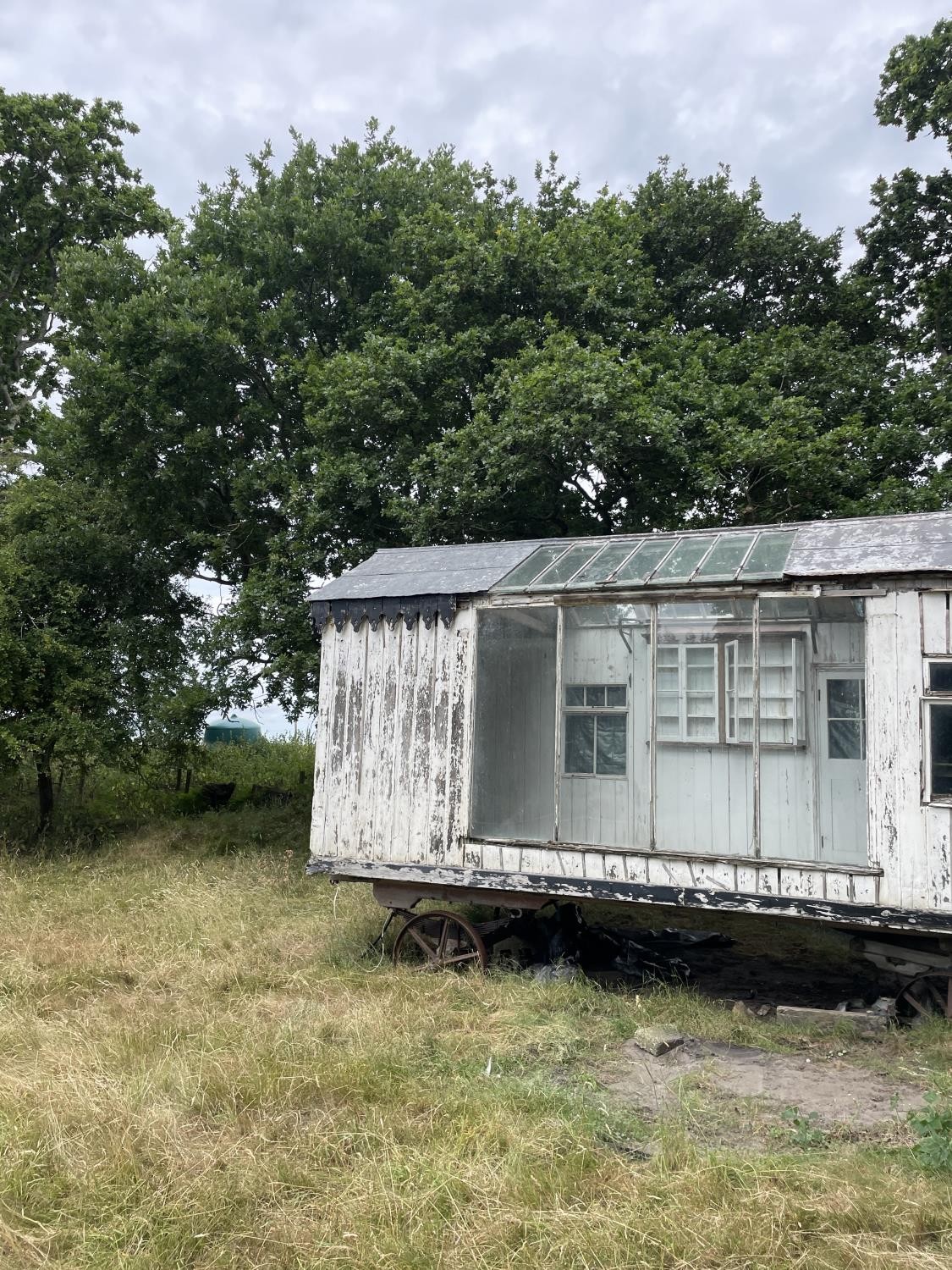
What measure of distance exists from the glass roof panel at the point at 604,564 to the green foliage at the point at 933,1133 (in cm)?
415

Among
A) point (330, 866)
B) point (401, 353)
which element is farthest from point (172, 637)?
point (330, 866)

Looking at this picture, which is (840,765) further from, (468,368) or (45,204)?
(45,204)

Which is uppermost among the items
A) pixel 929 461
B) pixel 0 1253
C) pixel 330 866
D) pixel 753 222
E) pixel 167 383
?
pixel 753 222

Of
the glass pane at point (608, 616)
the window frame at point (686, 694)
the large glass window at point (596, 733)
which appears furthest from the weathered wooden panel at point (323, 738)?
the window frame at point (686, 694)

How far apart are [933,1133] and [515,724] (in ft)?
16.9

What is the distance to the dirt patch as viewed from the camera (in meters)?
5.28

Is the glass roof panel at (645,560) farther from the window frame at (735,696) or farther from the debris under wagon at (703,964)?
the debris under wagon at (703,964)

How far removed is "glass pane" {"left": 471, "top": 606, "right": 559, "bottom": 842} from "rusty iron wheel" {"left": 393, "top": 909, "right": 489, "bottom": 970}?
2.85ft

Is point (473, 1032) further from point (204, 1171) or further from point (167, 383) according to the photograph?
point (167, 383)

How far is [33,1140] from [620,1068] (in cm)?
332

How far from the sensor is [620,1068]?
5.93m

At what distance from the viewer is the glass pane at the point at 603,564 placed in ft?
25.5

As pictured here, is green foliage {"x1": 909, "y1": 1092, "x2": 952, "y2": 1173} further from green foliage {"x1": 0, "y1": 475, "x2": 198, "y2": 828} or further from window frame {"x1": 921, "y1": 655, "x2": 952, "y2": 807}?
green foliage {"x1": 0, "y1": 475, "x2": 198, "y2": 828}

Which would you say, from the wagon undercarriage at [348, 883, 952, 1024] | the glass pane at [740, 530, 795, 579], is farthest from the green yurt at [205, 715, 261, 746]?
the glass pane at [740, 530, 795, 579]
